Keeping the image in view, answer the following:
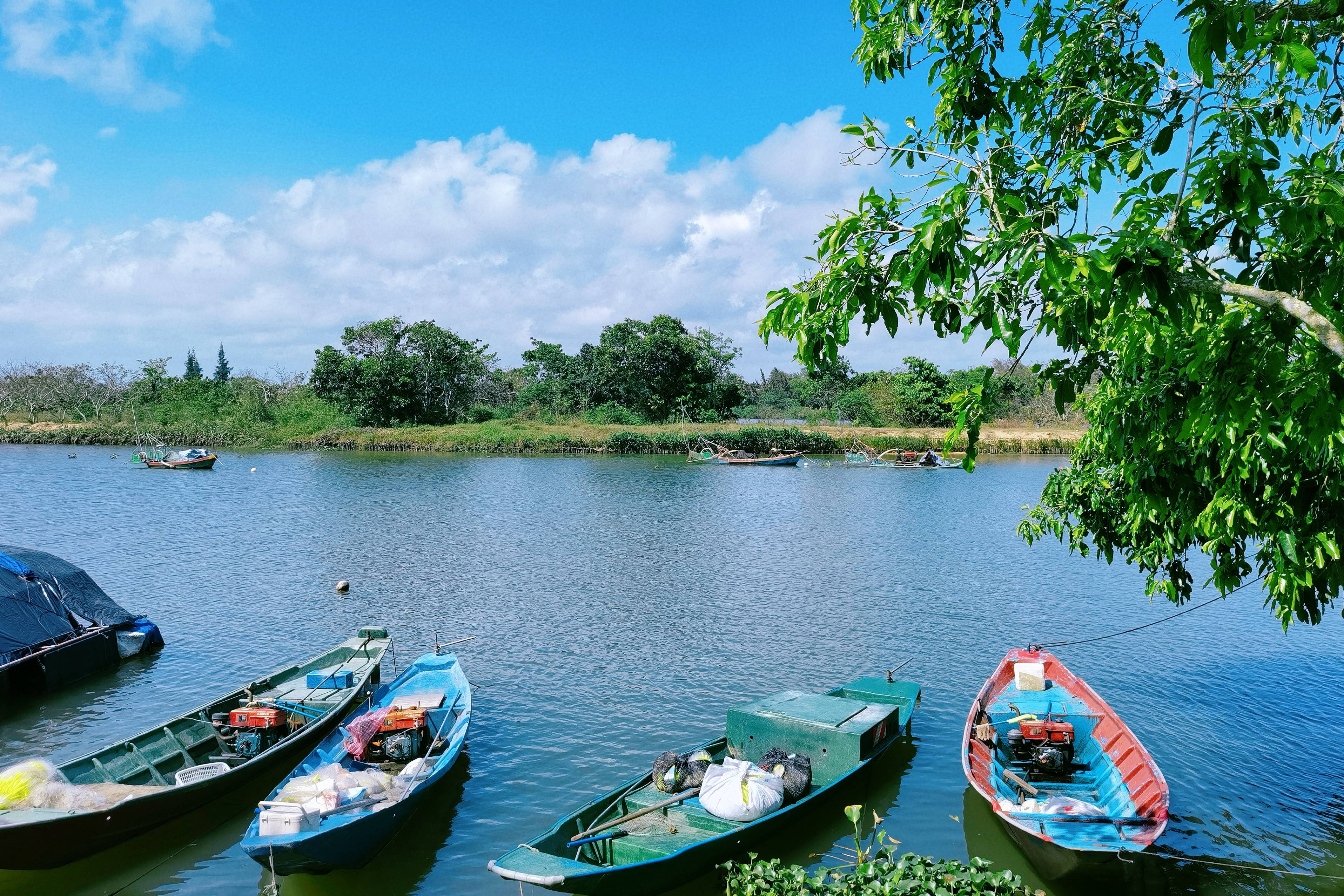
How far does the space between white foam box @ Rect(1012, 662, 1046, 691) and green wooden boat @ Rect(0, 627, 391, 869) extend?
985cm

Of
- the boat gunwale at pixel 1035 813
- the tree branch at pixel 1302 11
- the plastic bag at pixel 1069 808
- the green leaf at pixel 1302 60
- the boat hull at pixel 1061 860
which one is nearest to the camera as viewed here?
the green leaf at pixel 1302 60

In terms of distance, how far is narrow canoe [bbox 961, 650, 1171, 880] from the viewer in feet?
27.1

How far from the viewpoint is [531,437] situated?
69.6 metres

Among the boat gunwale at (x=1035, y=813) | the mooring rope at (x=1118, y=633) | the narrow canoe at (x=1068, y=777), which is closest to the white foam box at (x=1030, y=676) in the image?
the narrow canoe at (x=1068, y=777)

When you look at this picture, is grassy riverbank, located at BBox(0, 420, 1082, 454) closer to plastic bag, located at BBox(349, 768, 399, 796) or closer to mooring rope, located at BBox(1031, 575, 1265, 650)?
mooring rope, located at BBox(1031, 575, 1265, 650)

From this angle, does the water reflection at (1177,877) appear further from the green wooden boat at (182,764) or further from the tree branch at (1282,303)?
the green wooden boat at (182,764)

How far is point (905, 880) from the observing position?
5.96 m

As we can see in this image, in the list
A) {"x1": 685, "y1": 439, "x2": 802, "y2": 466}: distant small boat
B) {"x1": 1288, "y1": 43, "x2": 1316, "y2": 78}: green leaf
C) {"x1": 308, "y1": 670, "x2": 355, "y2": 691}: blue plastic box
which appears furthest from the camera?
{"x1": 685, "y1": 439, "x2": 802, "y2": 466}: distant small boat

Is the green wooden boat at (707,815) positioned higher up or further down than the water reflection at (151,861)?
higher up

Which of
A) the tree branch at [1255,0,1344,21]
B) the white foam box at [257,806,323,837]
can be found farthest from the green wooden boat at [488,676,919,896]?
the tree branch at [1255,0,1344,21]

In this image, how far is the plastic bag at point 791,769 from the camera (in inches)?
381

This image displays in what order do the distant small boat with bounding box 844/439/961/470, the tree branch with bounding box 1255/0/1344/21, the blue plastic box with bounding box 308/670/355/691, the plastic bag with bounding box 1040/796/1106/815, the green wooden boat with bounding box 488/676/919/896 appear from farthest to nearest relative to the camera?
the distant small boat with bounding box 844/439/961/470
the blue plastic box with bounding box 308/670/355/691
the plastic bag with bounding box 1040/796/1106/815
the green wooden boat with bounding box 488/676/919/896
the tree branch with bounding box 1255/0/1344/21

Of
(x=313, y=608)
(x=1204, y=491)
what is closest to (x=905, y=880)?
(x=1204, y=491)

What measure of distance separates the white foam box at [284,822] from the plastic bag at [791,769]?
497 cm
